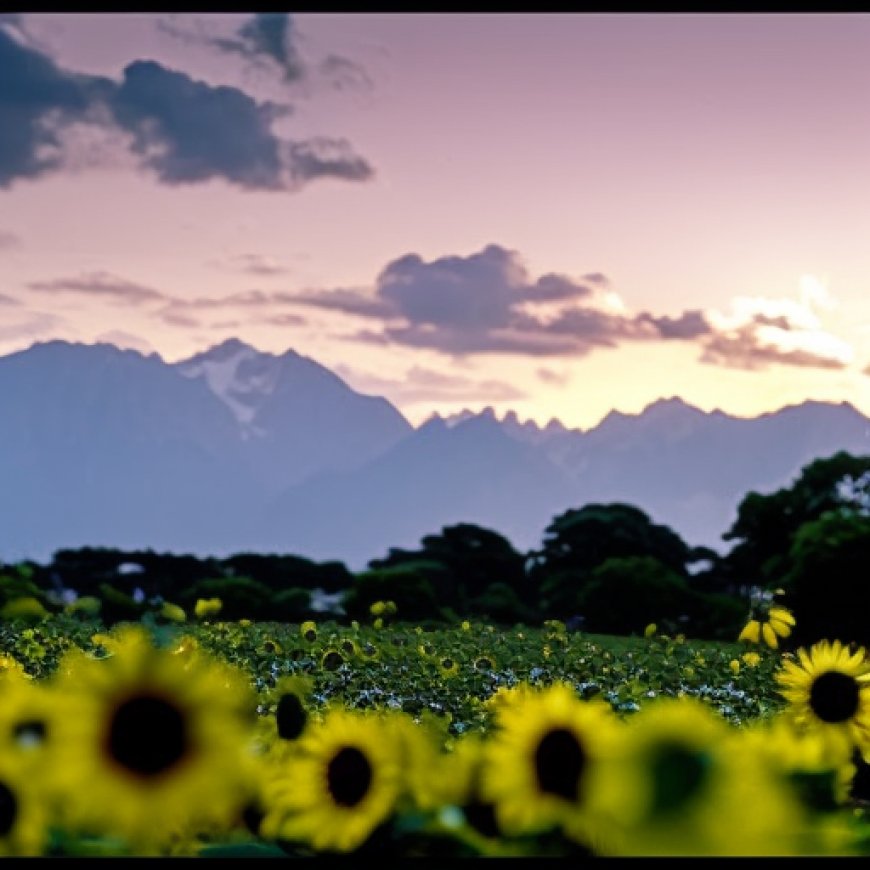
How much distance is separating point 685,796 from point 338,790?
0.68 meters

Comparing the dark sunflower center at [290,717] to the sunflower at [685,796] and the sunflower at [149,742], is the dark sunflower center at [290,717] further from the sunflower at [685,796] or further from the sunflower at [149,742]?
the sunflower at [685,796]

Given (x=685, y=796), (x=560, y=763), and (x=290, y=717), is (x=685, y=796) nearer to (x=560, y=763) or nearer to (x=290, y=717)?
(x=560, y=763)

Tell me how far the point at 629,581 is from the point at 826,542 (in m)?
4.38

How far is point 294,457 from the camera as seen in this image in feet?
441

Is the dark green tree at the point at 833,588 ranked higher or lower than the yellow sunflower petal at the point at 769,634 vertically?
higher

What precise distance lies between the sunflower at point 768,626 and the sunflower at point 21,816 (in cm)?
1052

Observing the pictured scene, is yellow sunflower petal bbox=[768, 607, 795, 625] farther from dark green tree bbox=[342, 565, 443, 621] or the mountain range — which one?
the mountain range

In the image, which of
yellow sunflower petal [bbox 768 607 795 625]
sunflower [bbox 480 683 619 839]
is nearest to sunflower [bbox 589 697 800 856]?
sunflower [bbox 480 683 619 839]

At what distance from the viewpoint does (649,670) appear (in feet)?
32.1

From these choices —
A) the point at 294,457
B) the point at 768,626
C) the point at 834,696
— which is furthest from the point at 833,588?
the point at 294,457

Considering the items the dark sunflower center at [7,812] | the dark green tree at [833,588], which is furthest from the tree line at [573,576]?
the dark sunflower center at [7,812]

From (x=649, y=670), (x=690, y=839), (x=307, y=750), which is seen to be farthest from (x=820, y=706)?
(x=649, y=670)

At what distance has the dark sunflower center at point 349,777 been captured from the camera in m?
1.46
